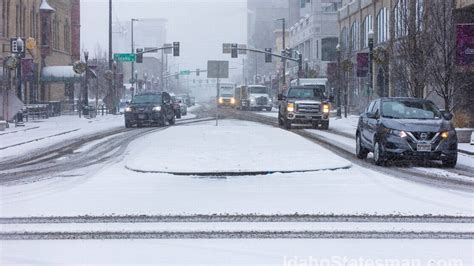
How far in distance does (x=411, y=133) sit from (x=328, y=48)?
68773mm

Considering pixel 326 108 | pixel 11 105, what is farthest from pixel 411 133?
pixel 326 108

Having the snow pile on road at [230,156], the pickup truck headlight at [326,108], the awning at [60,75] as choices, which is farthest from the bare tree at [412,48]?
the awning at [60,75]

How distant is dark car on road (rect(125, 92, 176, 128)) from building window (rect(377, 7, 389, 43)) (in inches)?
897

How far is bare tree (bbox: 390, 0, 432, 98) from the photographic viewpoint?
25188 millimetres

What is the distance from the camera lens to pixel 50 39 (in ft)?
194

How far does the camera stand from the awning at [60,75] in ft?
181

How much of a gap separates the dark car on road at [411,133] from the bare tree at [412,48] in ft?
28.4

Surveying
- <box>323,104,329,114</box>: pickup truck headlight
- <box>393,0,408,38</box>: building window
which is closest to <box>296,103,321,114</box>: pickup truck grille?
<box>323,104,329,114</box>: pickup truck headlight

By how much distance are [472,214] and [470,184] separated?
3.49m

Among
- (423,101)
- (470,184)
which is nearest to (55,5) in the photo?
(423,101)

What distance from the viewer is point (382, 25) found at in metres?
53.2

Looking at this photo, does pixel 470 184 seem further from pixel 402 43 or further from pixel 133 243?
pixel 402 43

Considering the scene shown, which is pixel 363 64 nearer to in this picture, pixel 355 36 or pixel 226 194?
pixel 355 36

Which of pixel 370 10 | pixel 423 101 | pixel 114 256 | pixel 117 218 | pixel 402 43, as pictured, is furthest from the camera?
pixel 370 10
